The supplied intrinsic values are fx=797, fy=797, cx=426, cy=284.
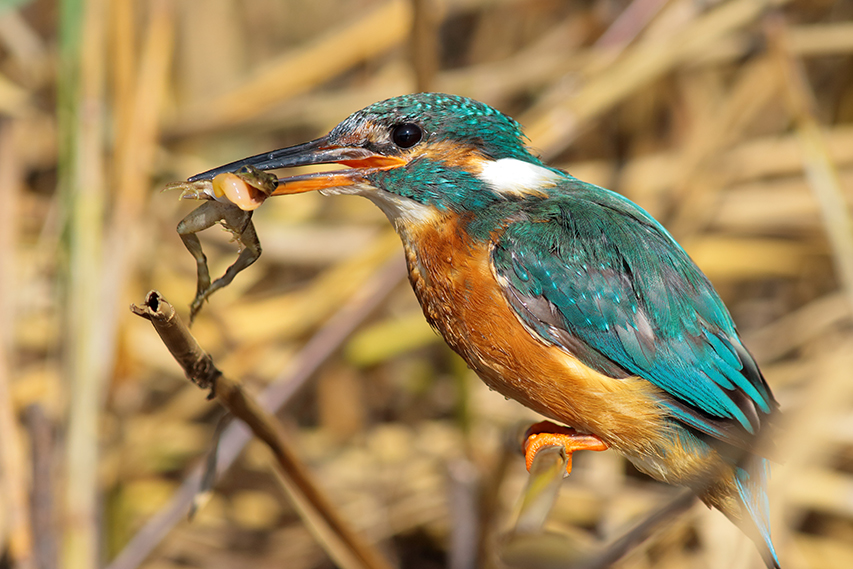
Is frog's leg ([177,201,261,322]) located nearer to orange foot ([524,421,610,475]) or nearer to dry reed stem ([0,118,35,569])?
orange foot ([524,421,610,475])

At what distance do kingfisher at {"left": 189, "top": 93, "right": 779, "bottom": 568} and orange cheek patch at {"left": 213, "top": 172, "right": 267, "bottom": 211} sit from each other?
0.85 ft

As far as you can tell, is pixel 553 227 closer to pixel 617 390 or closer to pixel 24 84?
pixel 617 390

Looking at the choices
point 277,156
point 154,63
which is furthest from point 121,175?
point 277,156

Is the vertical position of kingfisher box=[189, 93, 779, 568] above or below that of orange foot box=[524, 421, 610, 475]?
above

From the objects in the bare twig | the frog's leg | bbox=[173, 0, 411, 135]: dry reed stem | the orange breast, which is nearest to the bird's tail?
the orange breast

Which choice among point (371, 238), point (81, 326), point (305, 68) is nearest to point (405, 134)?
point (81, 326)

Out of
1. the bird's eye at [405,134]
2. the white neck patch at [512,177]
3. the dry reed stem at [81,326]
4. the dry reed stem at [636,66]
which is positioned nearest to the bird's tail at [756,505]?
the white neck patch at [512,177]

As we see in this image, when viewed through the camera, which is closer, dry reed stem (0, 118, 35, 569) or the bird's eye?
the bird's eye

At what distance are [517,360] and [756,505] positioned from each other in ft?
1.89

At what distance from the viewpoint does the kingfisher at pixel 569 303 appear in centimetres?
150

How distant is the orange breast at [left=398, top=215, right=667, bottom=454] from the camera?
4.85ft

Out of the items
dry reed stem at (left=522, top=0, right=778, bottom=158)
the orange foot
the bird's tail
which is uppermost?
dry reed stem at (left=522, top=0, right=778, bottom=158)

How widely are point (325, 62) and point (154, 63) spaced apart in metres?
0.70

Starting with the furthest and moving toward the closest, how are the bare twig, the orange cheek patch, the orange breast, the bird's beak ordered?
the bare twig, the orange breast, the bird's beak, the orange cheek patch
